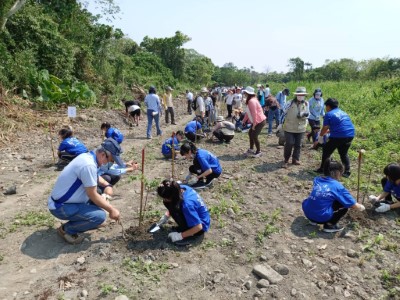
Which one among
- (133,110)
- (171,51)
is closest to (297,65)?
(171,51)

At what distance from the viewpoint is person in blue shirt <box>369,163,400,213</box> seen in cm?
520

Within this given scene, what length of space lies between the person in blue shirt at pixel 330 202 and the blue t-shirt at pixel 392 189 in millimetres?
964

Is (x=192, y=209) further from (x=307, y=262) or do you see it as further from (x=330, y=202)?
(x=330, y=202)

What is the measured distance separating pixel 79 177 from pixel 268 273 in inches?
103

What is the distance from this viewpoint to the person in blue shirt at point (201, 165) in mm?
6179

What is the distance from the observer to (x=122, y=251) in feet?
13.8

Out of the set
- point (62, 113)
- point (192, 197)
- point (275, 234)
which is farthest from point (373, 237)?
point (62, 113)

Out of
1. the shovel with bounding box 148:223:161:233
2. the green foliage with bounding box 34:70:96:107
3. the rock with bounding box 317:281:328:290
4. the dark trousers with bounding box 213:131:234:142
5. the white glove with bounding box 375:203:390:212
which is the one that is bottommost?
the rock with bounding box 317:281:328:290

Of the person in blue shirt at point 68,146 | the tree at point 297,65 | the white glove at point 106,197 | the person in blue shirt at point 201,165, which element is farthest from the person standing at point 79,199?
the tree at point 297,65

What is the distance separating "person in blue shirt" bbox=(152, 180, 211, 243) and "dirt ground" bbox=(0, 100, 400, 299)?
0.20 m

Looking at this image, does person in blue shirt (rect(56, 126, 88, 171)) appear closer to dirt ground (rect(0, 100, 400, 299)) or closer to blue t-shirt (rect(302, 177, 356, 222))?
dirt ground (rect(0, 100, 400, 299))

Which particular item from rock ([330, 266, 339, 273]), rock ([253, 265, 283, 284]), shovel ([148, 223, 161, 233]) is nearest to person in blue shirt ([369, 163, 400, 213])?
rock ([330, 266, 339, 273])

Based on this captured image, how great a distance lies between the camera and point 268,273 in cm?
388

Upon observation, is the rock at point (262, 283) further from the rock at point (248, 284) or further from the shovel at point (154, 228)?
the shovel at point (154, 228)
